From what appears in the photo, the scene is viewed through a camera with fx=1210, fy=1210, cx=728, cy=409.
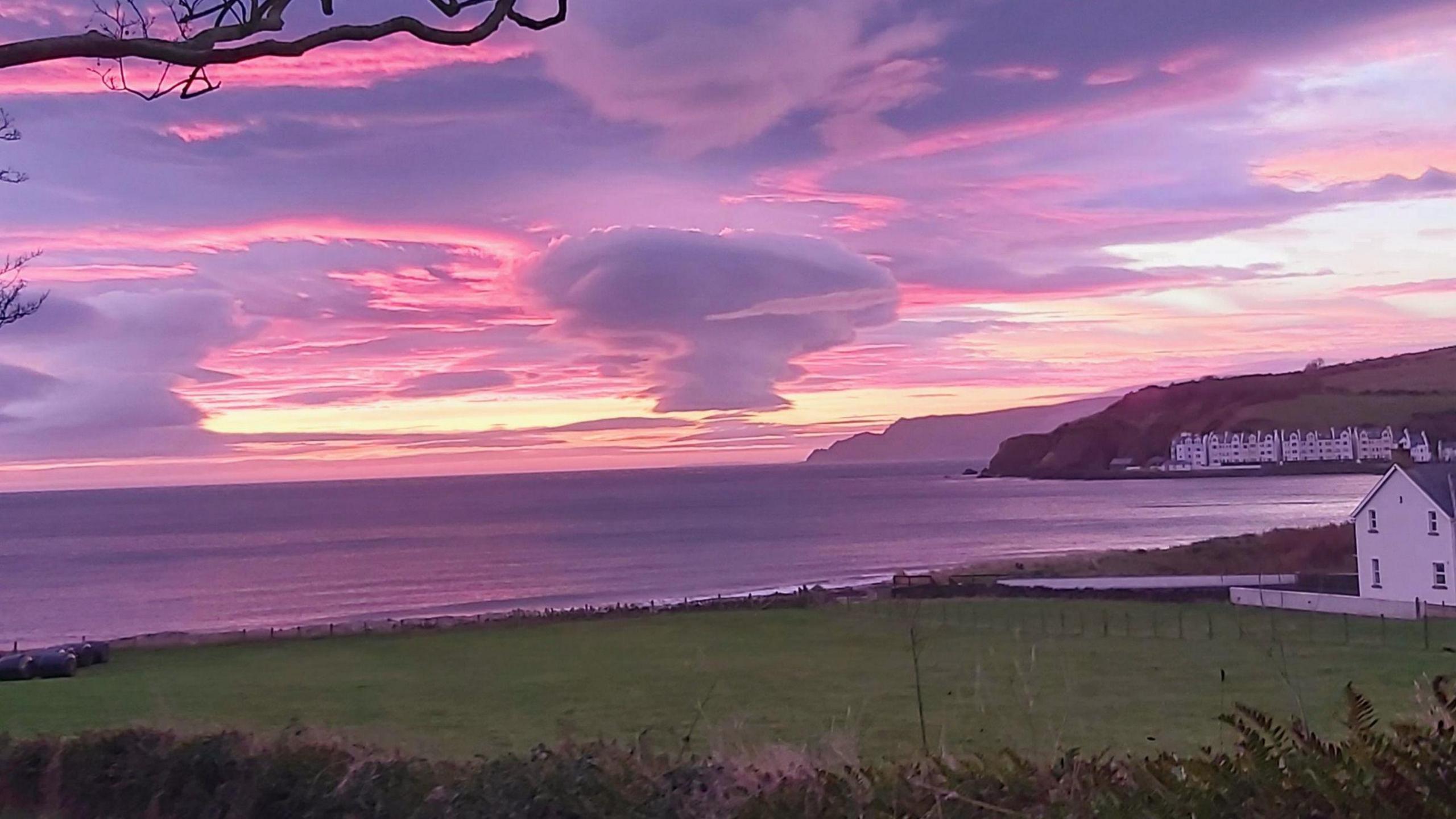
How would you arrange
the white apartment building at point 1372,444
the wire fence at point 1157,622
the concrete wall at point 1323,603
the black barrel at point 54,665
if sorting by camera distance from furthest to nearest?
the white apartment building at point 1372,444
the concrete wall at point 1323,603
the black barrel at point 54,665
the wire fence at point 1157,622

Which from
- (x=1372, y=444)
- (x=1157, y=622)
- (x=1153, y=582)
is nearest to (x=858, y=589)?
(x=1153, y=582)

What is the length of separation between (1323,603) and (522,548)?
74.2 meters

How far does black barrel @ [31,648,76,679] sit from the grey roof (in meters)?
38.4

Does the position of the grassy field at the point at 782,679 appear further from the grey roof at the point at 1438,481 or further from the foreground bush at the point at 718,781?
the grey roof at the point at 1438,481

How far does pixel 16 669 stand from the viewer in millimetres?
32406

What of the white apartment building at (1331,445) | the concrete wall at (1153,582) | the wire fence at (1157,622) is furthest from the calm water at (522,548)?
the wire fence at (1157,622)

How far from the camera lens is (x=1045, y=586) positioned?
163 feet

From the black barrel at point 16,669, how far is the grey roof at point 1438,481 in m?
39.6

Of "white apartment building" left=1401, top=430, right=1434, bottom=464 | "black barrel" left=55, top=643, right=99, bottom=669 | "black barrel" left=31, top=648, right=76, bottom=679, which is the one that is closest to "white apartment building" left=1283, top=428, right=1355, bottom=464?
"white apartment building" left=1401, top=430, right=1434, bottom=464

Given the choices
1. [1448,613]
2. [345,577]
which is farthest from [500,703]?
[345,577]

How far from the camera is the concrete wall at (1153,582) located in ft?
151

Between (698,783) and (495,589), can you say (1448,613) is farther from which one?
(495,589)

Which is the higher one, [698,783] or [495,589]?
[698,783]

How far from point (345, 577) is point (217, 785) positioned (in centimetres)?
7760
